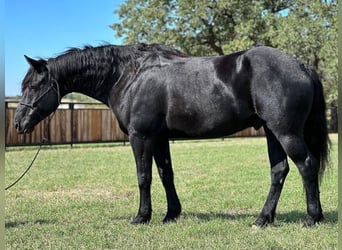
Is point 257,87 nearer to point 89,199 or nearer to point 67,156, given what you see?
point 89,199

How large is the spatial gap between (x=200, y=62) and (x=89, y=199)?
8.89ft

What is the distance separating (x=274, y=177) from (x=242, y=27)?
19.6 meters

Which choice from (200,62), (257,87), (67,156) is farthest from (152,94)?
(67,156)

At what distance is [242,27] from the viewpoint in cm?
2331

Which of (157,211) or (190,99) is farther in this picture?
(157,211)

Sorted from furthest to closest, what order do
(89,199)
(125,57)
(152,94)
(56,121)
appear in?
(56,121), (89,199), (125,57), (152,94)

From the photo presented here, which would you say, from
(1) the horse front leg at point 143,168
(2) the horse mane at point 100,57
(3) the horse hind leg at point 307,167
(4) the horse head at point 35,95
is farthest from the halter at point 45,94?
(3) the horse hind leg at point 307,167

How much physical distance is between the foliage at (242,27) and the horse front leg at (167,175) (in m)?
18.6

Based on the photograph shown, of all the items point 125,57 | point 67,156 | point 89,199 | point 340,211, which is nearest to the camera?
point 340,211

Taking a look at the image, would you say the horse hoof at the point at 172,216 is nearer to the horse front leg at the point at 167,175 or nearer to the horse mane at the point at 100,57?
the horse front leg at the point at 167,175

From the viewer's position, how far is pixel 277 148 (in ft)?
15.8

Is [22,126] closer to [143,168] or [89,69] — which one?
[89,69]

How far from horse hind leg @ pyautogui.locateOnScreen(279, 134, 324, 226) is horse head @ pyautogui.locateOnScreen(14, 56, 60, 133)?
248 centimetres

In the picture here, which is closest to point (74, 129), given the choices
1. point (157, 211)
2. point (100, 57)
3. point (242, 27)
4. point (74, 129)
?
point (74, 129)
